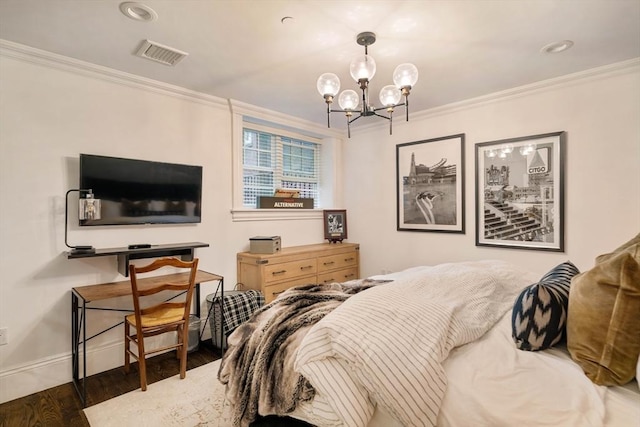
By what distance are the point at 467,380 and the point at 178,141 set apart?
3084 mm

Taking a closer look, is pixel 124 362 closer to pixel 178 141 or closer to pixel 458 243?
pixel 178 141

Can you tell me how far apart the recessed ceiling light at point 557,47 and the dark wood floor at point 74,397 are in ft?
12.3

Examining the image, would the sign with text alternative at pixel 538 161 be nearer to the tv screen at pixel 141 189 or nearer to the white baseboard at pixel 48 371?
the tv screen at pixel 141 189

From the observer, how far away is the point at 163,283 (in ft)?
8.45

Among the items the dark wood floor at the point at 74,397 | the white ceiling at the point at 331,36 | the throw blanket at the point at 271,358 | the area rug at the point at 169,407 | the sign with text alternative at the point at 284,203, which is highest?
the white ceiling at the point at 331,36

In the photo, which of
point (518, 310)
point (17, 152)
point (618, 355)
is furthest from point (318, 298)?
point (17, 152)

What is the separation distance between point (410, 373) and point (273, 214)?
3.06 meters

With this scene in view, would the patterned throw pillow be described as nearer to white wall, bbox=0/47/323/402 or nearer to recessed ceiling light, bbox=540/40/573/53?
recessed ceiling light, bbox=540/40/573/53

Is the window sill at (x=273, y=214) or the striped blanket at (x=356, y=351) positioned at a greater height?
the window sill at (x=273, y=214)

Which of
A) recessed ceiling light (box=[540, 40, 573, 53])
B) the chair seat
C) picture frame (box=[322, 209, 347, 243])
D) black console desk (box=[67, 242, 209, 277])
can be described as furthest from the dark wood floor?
recessed ceiling light (box=[540, 40, 573, 53])

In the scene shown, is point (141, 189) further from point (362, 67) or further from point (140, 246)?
point (362, 67)

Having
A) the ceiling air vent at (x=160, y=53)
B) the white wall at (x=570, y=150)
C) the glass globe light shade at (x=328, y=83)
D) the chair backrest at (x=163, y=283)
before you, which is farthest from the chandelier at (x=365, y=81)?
the chair backrest at (x=163, y=283)

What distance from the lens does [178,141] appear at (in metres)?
3.13

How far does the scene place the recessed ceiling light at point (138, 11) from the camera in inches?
73.1
